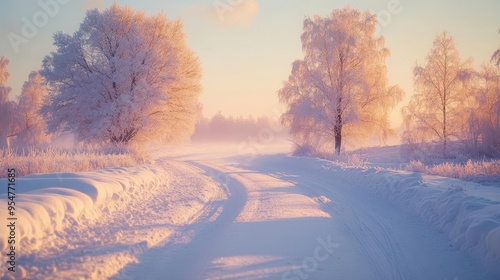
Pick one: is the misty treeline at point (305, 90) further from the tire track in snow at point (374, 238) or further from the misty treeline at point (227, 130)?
the misty treeline at point (227, 130)

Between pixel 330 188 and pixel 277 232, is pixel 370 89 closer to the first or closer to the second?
pixel 330 188

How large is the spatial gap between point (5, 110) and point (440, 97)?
1795 inches

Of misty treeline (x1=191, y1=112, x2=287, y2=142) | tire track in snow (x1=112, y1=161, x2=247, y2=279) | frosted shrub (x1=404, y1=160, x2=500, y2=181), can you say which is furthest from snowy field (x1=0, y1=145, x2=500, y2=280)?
misty treeline (x1=191, y1=112, x2=287, y2=142)

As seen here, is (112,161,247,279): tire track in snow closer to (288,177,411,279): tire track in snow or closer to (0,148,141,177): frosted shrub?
(288,177,411,279): tire track in snow

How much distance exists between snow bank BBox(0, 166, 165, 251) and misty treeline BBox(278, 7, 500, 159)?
1732cm

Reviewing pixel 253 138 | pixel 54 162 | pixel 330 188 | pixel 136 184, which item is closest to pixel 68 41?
pixel 54 162

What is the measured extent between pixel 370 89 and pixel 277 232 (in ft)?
63.3

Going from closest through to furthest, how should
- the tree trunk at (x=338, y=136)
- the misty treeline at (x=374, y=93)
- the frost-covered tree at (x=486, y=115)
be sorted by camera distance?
the frost-covered tree at (x=486, y=115)
the misty treeline at (x=374, y=93)
the tree trunk at (x=338, y=136)

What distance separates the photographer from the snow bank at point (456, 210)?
4.57m

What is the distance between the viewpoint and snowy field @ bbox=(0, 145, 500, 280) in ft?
13.6

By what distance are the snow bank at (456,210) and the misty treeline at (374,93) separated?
12.4 meters

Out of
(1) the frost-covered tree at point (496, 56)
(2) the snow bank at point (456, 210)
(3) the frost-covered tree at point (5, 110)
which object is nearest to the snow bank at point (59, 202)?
A: (2) the snow bank at point (456, 210)

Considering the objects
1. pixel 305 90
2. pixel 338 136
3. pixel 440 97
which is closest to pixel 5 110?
pixel 305 90

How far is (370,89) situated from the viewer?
21688mm
